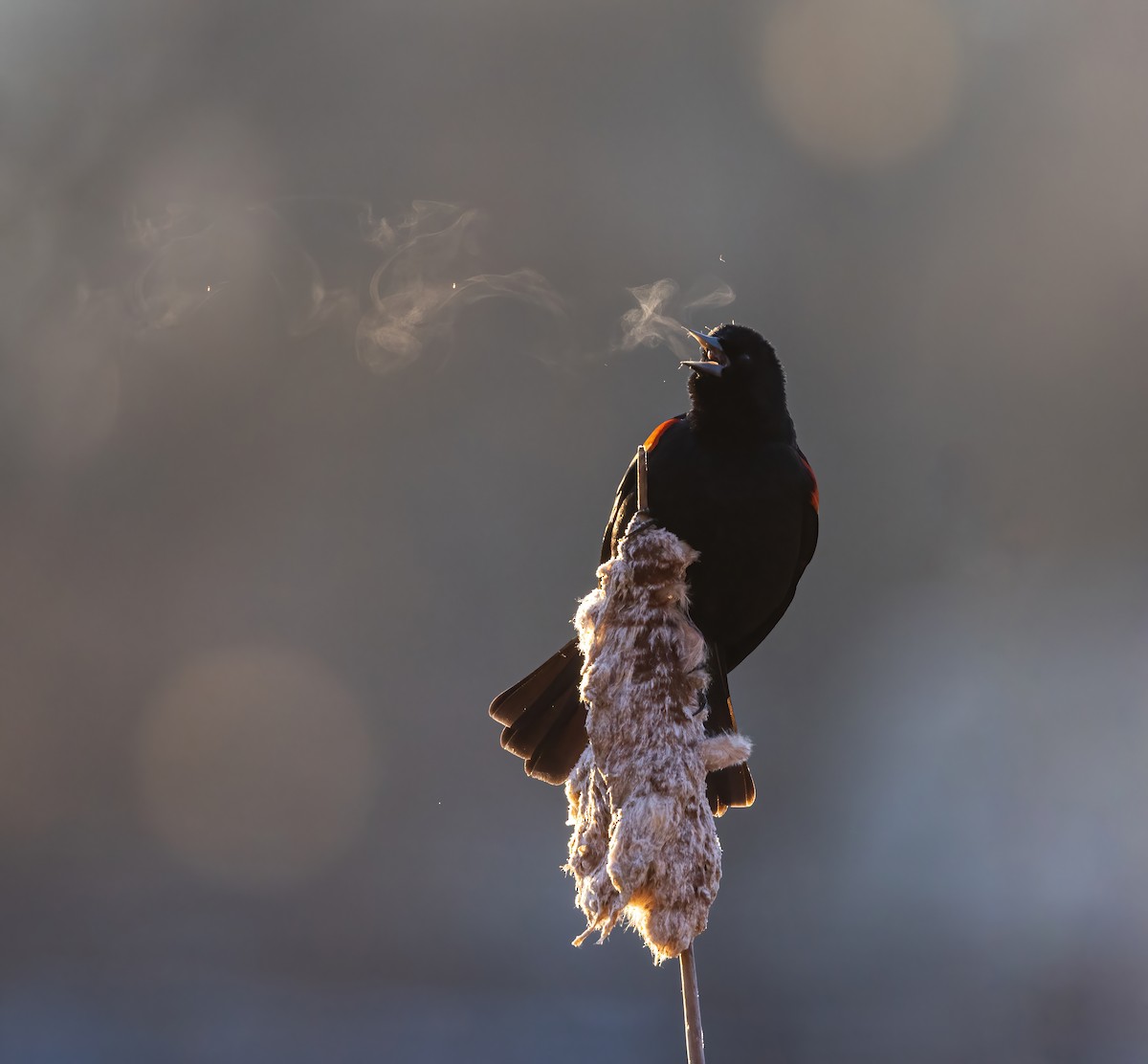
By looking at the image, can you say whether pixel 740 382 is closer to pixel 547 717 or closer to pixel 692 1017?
pixel 547 717

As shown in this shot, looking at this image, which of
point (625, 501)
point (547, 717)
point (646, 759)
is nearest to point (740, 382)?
point (625, 501)

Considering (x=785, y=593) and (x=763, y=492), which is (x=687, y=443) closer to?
(x=763, y=492)

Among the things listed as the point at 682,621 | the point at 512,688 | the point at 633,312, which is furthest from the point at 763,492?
the point at 682,621

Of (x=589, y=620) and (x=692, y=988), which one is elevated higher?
(x=589, y=620)

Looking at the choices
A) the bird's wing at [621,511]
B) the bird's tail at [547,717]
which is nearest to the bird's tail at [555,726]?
the bird's tail at [547,717]

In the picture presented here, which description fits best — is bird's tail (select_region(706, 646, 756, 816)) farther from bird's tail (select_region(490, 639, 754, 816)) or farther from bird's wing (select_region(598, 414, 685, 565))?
bird's wing (select_region(598, 414, 685, 565))

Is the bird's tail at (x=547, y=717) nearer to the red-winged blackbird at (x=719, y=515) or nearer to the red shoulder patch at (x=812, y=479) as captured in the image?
the red-winged blackbird at (x=719, y=515)
